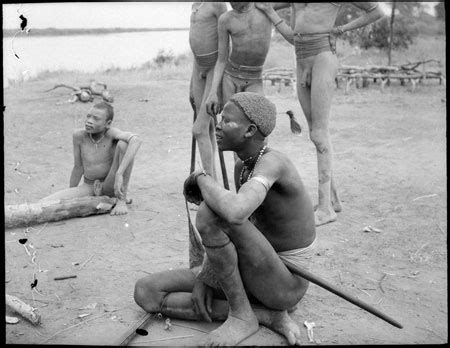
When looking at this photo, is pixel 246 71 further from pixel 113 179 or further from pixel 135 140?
pixel 113 179

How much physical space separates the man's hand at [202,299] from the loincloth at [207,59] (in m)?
2.86

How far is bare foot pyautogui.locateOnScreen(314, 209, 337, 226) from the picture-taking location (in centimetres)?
479

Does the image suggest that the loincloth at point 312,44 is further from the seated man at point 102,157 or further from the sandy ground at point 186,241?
the seated man at point 102,157

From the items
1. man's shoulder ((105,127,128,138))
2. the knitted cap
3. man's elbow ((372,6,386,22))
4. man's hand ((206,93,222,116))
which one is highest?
man's elbow ((372,6,386,22))

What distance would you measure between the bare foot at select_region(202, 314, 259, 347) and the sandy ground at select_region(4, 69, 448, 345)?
76 mm

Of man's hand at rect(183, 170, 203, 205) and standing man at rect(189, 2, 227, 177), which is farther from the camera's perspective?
standing man at rect(189, 2, 227, 177)

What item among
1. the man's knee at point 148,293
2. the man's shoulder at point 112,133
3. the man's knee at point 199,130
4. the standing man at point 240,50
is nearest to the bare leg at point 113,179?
the man's shoulder at point 112,133

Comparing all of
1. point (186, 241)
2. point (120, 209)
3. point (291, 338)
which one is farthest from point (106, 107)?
point (291, 338)

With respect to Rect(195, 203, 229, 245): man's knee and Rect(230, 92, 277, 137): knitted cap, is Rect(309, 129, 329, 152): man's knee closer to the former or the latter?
Rect(230, 92, 277, 137): knitted cap

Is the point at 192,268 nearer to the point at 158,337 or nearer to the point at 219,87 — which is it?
the point at 158,337

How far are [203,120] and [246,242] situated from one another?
283 centimetres

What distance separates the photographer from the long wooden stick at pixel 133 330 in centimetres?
281

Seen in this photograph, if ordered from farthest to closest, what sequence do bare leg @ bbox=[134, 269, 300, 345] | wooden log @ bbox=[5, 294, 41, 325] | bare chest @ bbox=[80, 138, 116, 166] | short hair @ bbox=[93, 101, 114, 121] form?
bare chest @ bbox=[80, 138, 116, 166] < short hair @ bbox=[93, 101, 114, 121] < wooden log @ bbox=[5, 294, 41, 325] < bare leg @ bbox=[134, 269, 300, 345]

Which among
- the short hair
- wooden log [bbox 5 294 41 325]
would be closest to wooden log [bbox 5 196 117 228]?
the short hair
